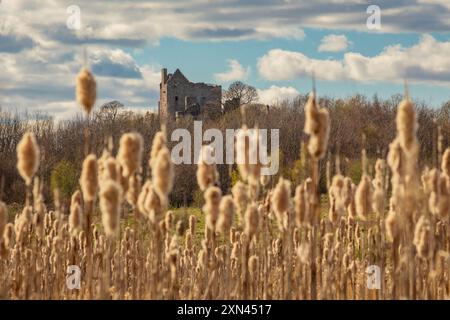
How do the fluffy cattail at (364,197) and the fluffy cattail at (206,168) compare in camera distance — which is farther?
the fluffy cattail at (364,197)

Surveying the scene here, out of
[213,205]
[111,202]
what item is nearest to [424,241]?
[213,205]

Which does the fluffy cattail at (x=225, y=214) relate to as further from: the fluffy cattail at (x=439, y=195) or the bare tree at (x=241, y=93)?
the bare tree at (x=241, y=93)

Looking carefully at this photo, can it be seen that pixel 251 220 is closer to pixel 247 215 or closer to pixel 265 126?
pixel 247 215

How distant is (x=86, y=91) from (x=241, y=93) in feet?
217

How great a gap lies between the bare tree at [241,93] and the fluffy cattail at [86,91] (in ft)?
209

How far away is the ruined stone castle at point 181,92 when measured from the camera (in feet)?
246

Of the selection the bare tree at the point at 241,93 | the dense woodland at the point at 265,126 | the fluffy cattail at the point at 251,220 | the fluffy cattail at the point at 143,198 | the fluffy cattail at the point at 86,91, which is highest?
the bare tree at the point at 241,93

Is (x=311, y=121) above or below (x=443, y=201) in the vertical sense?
above

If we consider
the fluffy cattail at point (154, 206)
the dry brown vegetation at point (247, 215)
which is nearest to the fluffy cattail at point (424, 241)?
the dry brown vegetation at point (247, 215)
